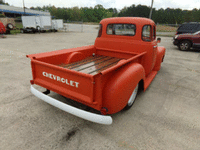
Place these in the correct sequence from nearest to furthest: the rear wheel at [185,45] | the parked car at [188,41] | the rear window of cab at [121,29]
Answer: the rear window of cab at [121,29] → the parked car at [188,41] → the rear wheel at [185,45]

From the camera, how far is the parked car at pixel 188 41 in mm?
8594

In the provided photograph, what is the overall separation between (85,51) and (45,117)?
1992mm

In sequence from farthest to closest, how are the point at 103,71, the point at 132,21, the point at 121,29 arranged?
the point at 121,29
the point at 132,21
the point at 103,71

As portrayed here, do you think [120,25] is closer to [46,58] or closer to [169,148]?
[46,58]

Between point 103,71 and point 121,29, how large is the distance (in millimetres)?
2514

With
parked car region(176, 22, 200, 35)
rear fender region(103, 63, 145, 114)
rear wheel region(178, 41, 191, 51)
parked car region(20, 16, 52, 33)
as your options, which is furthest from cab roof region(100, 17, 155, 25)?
parked car region(20, 16, 52, 33)

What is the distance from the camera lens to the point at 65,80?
2.24 m

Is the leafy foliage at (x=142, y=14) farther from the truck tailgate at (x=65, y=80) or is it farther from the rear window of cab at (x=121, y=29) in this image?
Answer: the truck tailgate at (x=65, y=80)

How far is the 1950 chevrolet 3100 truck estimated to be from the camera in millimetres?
2006

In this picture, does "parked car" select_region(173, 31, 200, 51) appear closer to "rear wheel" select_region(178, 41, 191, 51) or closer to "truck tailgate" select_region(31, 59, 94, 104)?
"rear wheel" select_region(178, 41, 191, 51)

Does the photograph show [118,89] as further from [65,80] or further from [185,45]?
[185,45]

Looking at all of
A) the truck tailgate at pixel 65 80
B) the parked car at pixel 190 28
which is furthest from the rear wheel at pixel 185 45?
the truck tailgate at pixel 65 80

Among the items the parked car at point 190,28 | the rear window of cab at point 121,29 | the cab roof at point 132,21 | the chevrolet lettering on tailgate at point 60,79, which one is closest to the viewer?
the chevrolet lettering on tailgate at point 60,79

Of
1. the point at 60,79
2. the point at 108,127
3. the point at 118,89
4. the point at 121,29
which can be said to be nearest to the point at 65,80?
the point at 60,79
